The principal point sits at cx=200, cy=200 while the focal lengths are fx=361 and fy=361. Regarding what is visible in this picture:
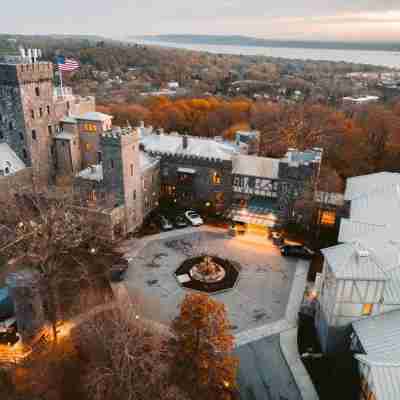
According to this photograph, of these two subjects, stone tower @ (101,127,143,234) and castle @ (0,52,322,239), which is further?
castle @ (0,52,322,239)

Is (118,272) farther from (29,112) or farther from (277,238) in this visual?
(29,112)

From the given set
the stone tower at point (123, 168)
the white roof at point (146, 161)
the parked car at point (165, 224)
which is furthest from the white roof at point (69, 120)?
the parked car at point (165, 224)

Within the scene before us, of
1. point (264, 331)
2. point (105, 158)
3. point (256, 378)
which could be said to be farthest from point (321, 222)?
point (105, 158)

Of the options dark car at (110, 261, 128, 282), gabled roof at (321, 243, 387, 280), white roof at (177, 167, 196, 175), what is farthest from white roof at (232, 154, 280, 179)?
gabled roof at (321, 243, 387, 280)

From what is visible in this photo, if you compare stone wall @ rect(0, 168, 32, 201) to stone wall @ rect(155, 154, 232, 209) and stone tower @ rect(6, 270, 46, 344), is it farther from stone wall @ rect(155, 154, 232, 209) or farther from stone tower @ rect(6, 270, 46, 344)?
stone tower @ rect(6, 270, 46, 344)

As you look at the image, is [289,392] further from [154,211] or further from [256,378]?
[154,211]
